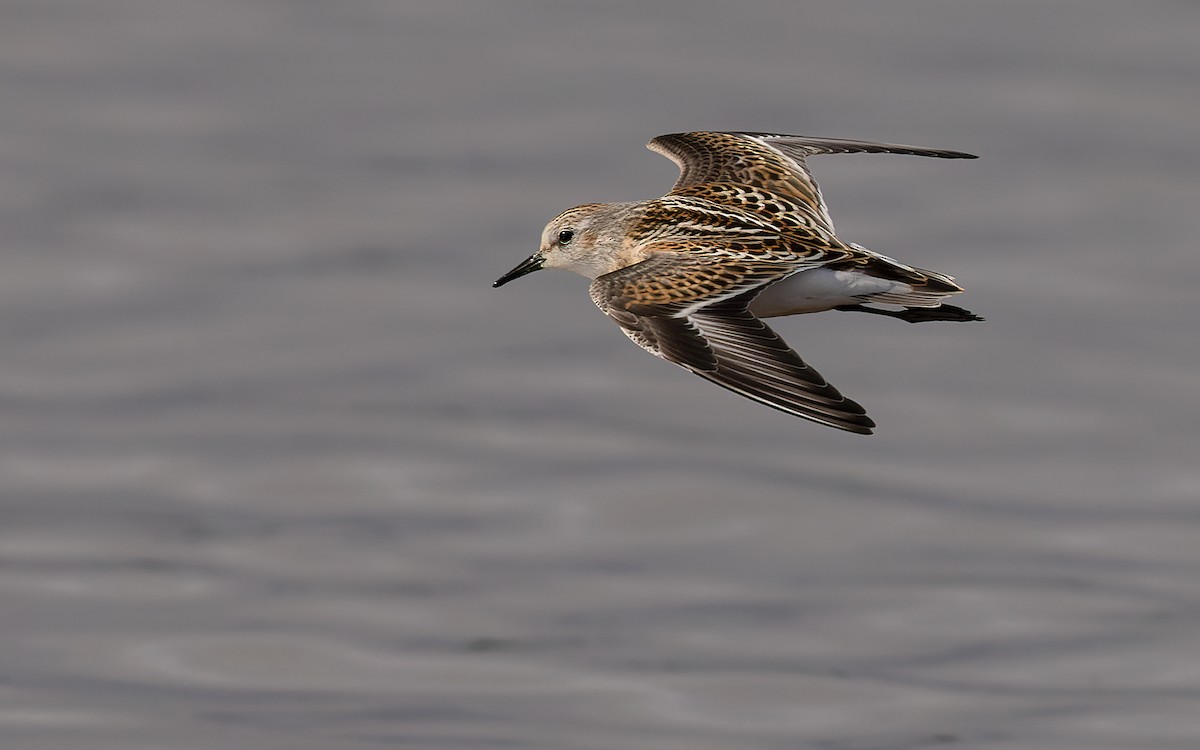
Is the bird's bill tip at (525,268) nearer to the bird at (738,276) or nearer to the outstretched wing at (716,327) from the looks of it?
the bird at (738,276)

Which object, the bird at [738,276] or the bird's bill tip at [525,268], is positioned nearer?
the bird at [738,276]

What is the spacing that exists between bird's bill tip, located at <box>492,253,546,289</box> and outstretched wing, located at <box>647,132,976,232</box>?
1.46 m

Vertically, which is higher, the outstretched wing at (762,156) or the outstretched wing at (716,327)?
the outstretched wing at (762,156)

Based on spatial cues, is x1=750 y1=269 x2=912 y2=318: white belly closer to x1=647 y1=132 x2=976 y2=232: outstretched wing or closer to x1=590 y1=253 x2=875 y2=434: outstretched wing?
x1=590 y1=253 x2=875 y2=434: outstretched wing

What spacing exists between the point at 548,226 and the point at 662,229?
1.33m

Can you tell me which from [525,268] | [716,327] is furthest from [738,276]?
[525,268]

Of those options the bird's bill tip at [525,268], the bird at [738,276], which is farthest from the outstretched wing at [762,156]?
the bird's bill tip at [525,268]

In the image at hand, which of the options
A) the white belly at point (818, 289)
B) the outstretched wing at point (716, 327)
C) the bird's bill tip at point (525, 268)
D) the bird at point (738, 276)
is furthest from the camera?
the bird's bill tip at point (525, 268)

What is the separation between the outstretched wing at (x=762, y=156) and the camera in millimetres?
18156

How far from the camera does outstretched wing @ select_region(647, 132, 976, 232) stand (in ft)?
59.6

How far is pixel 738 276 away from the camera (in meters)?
15.2

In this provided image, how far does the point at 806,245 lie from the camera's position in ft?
51.8

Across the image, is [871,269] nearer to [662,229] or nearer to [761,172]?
[662,229]

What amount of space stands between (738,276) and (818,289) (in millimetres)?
603
